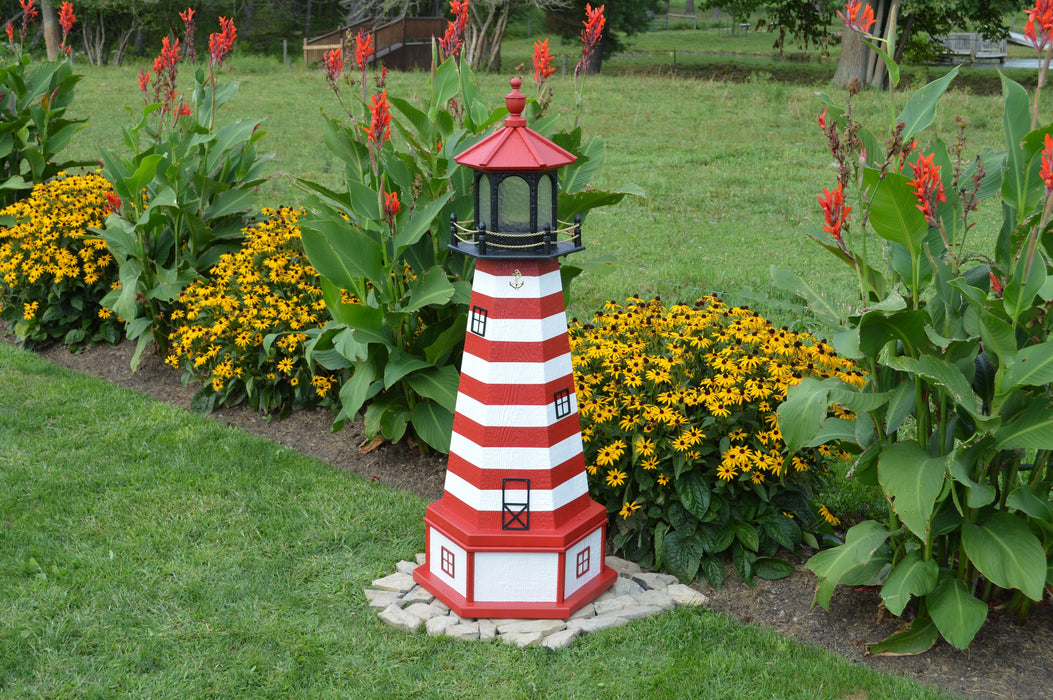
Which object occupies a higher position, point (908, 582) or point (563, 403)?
point (563, 403)

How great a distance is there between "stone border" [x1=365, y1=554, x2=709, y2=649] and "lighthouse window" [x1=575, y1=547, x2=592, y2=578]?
16 centimetres

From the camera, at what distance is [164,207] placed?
689 centimetres

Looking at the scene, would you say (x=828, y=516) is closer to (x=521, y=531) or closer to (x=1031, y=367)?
(x=1031, y=367)

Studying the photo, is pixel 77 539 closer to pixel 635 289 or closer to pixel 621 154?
pixel 635 289

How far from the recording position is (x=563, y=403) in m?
4.17

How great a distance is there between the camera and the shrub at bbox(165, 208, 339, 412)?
20.5 feet

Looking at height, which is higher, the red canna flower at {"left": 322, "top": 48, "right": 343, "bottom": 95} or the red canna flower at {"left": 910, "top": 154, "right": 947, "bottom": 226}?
the red canna flower at {"left": 322, "top": 48, "right": 343, "bottom": 95}

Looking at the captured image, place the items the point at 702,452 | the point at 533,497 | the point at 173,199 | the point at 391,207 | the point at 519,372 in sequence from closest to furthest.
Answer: the point at 519,372
the point at 533,497
the point at 702,452
the point at 391,207
the point at 173,199

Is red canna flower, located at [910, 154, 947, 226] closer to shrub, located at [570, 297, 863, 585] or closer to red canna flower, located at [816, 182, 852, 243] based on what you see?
red canna flower, located at [816, 182, 852, 243]

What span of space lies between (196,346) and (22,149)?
3.42m

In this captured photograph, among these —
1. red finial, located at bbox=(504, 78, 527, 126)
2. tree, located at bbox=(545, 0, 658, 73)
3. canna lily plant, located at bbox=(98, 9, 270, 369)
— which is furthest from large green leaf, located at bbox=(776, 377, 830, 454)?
tree, located at bbox=(545, 0, 658, 73)

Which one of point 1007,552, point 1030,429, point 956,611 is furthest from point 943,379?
point 956,611

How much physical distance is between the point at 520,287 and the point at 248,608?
1908 mm

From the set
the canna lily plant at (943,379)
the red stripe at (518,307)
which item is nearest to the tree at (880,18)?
the canna lily plant at (943,379)
